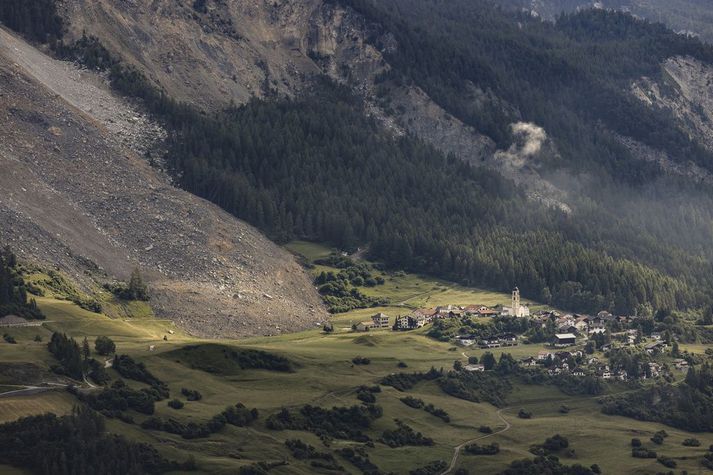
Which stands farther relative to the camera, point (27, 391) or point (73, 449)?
point (27, 391)

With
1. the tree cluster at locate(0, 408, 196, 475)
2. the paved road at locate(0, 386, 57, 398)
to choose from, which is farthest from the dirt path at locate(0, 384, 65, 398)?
the tree cluster at locate(0, 408, 196, 475)

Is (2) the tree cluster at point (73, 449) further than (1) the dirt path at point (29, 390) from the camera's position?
No

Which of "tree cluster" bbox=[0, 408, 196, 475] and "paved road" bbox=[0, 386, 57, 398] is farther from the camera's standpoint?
"paved road" bbox=[0, 386, 57, 398]

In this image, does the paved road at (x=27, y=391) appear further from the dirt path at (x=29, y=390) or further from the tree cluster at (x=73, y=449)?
the tree cluster at (x=73, y=449)

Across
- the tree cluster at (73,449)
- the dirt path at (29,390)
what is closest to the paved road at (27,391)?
the dirt path at (29,390)

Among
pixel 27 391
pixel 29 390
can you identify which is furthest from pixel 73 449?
pixel 29 390

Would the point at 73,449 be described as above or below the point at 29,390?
above

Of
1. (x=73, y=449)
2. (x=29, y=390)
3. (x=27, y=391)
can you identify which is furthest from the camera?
(x=29, y=390)

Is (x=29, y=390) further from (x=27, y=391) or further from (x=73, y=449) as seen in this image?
(x=73, y=449)

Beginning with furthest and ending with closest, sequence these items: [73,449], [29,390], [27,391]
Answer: [29,390] → [27,391] → [73,449]

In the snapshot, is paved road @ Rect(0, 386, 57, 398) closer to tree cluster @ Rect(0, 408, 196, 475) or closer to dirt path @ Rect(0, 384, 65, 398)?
dirt path @ Rect(0, 384, 65, 398)

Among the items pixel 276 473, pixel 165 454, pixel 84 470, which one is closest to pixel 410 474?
pixel 276 473

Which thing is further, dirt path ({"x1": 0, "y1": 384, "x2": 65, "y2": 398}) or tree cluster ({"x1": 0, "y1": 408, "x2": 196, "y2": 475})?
dirt path ({"x1": 0, "y1": 384, "x2": 65, "y2": 398})
